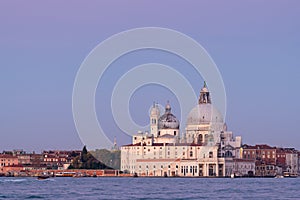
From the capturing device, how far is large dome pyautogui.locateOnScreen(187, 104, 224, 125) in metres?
80.8

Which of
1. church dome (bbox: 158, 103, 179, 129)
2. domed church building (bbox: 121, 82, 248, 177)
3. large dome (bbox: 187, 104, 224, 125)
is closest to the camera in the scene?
domed church building (bbox: 121, 82, 248, 177)

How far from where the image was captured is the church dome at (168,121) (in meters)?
83.6

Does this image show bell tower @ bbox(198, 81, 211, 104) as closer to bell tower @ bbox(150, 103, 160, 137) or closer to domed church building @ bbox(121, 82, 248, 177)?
domed church building @ bbox(121, 82, 248, 177)

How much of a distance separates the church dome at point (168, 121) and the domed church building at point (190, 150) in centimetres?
11

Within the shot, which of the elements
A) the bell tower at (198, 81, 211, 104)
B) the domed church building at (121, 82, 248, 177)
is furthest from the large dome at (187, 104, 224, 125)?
the bell tower at (198, 81, 211, 104)

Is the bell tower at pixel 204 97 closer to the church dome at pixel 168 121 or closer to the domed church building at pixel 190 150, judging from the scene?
the domed church building at pixel 190 150

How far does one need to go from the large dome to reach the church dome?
2.50 m

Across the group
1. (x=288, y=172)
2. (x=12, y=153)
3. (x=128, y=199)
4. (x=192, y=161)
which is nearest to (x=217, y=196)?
(x=128, y=199)

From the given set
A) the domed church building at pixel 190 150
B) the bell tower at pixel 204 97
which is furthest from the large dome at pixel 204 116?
the bell tower at pixel 204 97

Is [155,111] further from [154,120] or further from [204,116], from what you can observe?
[204,116]

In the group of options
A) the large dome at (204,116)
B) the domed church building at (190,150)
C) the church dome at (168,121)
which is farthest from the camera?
the church dome at (168,121)

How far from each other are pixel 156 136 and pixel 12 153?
32115 millimetres

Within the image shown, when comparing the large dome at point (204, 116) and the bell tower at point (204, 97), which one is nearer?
the large dome at point (204, 116)

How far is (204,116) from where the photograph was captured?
8125cm
